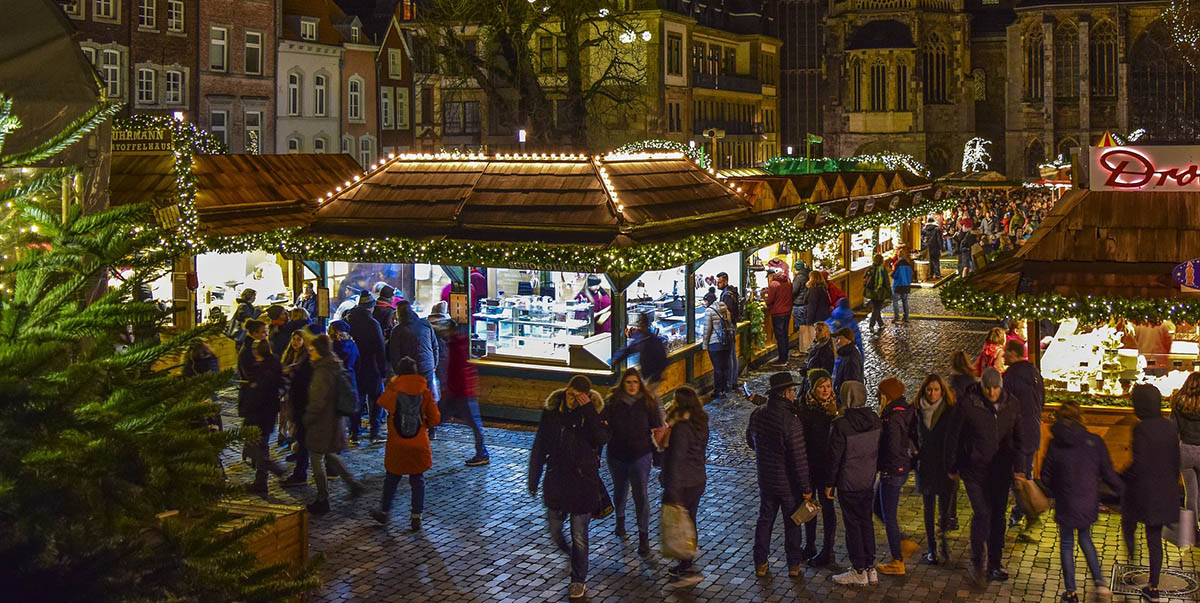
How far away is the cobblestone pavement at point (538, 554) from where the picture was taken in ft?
32.2

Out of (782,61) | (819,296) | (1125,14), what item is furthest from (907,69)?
(819,296)

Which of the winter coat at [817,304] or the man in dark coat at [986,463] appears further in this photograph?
the winter coat at [817,304]

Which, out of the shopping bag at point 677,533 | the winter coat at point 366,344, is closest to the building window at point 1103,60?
the winter coat at point 366,344

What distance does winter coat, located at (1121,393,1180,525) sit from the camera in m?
9.56

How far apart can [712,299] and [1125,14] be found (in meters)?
62.0

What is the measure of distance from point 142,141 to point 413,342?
921 centimetres

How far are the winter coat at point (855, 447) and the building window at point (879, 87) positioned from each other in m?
66.9

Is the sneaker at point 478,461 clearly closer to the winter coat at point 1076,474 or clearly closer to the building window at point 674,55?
the winter coat at point 1076,474

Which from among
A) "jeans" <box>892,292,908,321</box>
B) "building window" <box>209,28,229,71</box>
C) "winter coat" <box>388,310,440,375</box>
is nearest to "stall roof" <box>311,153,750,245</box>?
"winter coat" <box>388,310,440,375</box>

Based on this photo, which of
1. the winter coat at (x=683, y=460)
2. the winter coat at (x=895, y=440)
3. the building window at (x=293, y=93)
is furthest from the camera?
the building window at (x=293, y=93)

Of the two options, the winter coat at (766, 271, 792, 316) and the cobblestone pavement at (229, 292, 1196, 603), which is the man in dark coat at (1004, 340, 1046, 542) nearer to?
the cobblestone pavement at (229, 292, 1196, 603)

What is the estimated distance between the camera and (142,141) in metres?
21.1

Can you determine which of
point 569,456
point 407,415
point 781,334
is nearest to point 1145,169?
point 569,456

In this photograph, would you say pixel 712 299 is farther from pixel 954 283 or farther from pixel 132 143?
pixel 132 143
